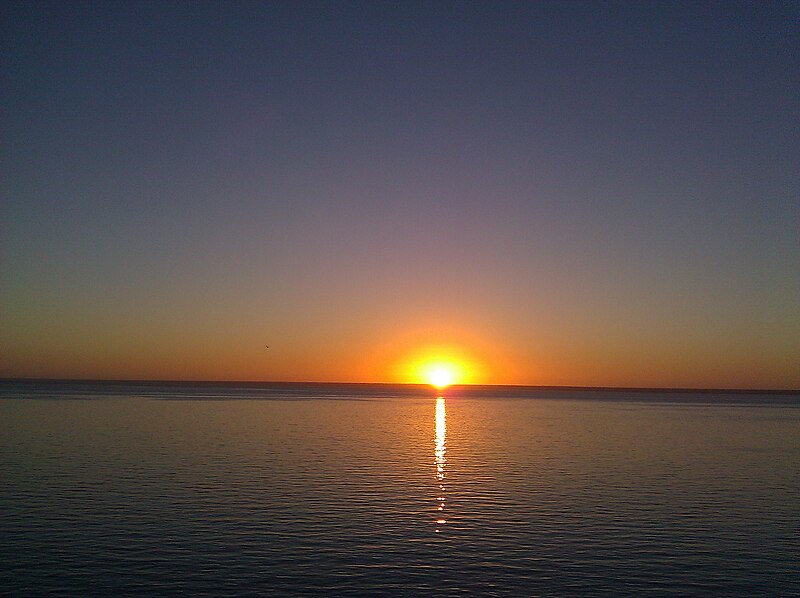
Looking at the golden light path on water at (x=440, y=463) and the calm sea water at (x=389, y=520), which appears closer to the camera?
the calm sea water at (x=389, y=520)

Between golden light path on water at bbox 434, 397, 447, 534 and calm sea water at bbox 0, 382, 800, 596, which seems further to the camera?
golden light path on water at bbox 434, 397, 447, 534

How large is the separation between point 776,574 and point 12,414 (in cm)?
11236

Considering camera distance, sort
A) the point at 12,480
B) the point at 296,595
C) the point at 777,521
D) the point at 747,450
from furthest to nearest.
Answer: the point at 747,450 < the point at 12,480 < the point at 777,521 < the point at 296,595

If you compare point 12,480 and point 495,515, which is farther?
point 12,480

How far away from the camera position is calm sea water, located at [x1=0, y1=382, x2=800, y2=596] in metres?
27.3

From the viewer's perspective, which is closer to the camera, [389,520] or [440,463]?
[389,520]

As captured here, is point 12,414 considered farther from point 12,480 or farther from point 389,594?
point 389,594

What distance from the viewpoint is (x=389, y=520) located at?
37.8 meters

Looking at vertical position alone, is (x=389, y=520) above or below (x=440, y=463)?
below

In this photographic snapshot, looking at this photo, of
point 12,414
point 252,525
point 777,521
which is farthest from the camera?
point 12,414

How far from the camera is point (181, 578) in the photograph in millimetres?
27000

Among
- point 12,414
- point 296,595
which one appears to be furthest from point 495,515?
point 12,414

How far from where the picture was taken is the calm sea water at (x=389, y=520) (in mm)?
27328

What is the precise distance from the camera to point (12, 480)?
48.0m
